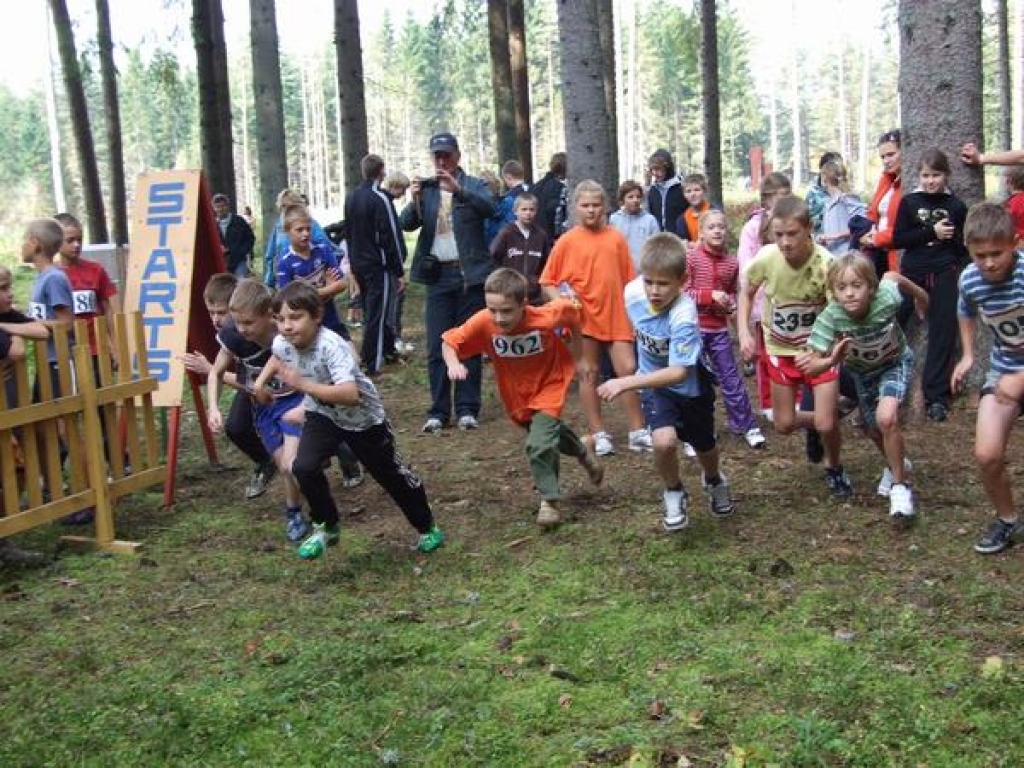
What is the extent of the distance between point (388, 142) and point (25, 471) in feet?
372

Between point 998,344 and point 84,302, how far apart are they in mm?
6426

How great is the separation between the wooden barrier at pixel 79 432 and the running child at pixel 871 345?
4.40m

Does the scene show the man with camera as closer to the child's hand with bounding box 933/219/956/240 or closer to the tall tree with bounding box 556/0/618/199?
the tall tree with bounding box 556/0/618/199

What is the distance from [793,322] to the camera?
22.2ft

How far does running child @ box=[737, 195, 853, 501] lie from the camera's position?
6.42m

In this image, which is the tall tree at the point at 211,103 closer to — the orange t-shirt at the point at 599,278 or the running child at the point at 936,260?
the orange t-shirt at the point at 599,278

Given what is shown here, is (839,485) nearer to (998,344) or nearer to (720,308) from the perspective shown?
(998,344)

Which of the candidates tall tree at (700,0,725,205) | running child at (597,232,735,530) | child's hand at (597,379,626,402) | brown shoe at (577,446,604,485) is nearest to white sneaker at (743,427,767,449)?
brown shoe at (577,446,604,485)

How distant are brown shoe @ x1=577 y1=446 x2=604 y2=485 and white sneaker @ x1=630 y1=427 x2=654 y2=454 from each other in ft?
4.29

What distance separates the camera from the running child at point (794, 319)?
253 inches

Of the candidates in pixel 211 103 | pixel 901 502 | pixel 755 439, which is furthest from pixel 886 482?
pixel 211 103

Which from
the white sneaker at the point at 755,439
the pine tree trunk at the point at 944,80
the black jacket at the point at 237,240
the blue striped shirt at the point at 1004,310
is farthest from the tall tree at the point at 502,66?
the blue striped shirt at the point at 1004,310

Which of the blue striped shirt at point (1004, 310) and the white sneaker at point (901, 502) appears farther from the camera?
the white sneaker at point (901, 502)

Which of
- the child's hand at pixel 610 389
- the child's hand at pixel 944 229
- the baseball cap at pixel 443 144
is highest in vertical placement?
the baseball cap at pixel 443 144
